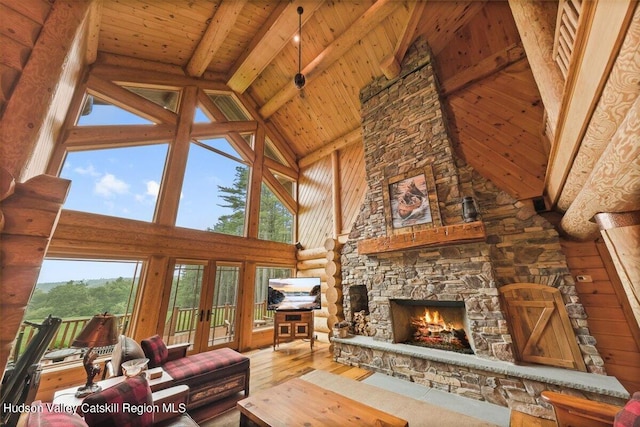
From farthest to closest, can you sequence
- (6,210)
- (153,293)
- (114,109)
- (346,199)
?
(346,199) < (114,109) < (153,293) < (6,210)

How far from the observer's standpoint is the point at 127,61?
182 inches

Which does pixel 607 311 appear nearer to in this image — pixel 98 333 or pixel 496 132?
pixel 496 132

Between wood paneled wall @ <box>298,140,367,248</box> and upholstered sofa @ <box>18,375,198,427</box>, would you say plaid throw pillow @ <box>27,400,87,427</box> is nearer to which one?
upholstered sofa @ <box>18,375,198,427</box>

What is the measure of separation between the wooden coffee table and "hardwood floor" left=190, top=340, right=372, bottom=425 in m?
1.04

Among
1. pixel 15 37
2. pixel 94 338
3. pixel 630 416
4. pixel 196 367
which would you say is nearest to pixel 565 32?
pixel 630 416

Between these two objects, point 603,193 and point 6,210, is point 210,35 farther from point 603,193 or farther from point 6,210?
point 603,193

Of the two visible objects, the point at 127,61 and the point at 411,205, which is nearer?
the point at 411,205

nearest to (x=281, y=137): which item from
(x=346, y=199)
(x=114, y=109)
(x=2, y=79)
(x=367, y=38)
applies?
(x=346, y=199)

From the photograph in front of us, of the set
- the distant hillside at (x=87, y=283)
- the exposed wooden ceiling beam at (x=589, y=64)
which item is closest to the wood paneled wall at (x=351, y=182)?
the exposed wooden ceiling beam at (x=589, y=64)

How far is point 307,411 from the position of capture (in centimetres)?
202

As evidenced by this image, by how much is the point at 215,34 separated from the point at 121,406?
5.76m

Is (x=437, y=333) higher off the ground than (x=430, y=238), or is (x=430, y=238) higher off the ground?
(x=430, y=238)

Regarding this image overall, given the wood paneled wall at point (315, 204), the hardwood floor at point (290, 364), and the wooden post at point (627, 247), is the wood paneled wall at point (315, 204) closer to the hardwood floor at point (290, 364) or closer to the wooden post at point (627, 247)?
the hardwood floor at point (290, 364)

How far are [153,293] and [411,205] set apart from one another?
486cm
